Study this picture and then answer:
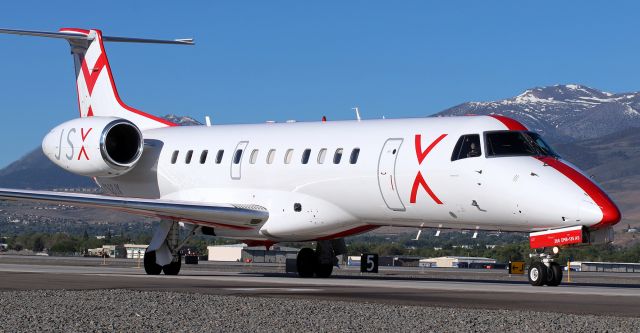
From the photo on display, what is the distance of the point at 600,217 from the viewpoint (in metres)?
24.5

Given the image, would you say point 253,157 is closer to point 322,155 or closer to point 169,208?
point 322,155

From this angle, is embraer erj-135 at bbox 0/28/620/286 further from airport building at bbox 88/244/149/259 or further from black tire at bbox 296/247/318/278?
airport building at bbox 88/244/149/259

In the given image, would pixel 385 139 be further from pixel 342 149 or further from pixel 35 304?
pixel 35 304

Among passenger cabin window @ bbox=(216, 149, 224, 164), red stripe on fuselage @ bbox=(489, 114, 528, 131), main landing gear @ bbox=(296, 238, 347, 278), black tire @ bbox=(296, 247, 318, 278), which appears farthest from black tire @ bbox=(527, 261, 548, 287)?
passenger cabin window @ bbox=(216, 149, 224, 164)

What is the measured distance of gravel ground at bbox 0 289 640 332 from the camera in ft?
48.3

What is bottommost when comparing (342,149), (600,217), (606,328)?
(606,328)

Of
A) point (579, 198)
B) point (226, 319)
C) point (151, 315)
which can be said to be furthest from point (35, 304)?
point (579, 198)

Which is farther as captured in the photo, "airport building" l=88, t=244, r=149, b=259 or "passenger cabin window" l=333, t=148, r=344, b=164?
"airport building" l=88, t=244, r=149, b=259

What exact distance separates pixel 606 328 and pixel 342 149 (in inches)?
585

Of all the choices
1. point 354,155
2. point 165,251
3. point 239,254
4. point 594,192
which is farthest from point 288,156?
point 239,254

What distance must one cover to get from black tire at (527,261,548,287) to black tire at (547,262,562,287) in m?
0.09

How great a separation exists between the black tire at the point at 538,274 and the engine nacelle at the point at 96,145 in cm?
1249

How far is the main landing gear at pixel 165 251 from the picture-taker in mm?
31359

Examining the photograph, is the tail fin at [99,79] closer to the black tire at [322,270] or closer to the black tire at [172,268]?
the black tire at [172,268]
